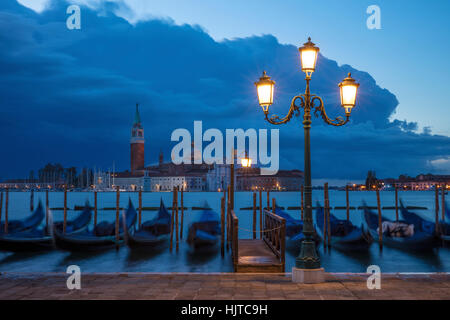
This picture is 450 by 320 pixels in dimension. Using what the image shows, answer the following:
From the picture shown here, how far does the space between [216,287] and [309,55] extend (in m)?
2.57

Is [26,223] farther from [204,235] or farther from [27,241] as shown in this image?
[204,235]

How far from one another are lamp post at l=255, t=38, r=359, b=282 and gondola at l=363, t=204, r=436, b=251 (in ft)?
28.5

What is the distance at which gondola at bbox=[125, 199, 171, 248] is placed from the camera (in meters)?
12.4

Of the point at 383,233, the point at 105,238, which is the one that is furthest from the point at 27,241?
the point at 383,233

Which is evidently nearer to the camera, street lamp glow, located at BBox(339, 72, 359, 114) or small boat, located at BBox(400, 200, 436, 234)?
street lamp glow, located at BBox(339, 72, 359, 114)

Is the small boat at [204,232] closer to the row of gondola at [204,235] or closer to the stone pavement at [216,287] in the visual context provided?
the row of gondola at [204,235]

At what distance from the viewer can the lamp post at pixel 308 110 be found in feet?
15.4

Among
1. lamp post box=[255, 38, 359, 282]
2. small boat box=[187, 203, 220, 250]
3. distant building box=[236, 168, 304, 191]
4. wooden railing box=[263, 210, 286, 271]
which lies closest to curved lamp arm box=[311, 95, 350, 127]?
lamp post box=[255, 38, 359, 282]

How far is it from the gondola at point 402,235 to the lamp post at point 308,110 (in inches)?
342

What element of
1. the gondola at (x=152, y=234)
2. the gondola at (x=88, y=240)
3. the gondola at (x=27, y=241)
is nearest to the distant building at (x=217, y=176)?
the gondola at (x=152, y=234)

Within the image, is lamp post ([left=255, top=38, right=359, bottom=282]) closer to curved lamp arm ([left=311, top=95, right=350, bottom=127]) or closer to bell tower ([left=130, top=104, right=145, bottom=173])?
curved lamp arm ([left=311, top=95, right=350, bottom=127])

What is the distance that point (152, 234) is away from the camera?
13.6m

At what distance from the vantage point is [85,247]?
39.6 feet
